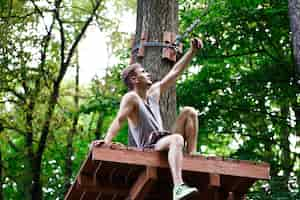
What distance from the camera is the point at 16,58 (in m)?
12.1

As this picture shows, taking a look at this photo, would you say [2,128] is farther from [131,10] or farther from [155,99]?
[155,99]

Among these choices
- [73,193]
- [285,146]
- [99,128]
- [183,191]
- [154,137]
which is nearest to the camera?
[183,191]

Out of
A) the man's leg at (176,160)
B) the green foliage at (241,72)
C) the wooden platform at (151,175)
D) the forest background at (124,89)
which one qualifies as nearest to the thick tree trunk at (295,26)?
the forest background at (124,89)

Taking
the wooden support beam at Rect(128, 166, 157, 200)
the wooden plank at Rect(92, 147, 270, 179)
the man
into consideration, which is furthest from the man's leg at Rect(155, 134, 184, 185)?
the wooden support beam at Rect(128, 166, 157, 200)

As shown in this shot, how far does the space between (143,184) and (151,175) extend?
19 centimetres

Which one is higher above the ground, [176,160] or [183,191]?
[176,160]

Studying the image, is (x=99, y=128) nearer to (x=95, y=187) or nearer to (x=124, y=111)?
(x=95, y=187)

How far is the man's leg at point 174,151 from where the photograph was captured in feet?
15.1

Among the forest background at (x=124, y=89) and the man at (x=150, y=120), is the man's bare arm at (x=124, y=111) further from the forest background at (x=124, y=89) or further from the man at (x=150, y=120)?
the forest background at (x=124, y=89)

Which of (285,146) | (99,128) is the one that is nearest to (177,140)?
(285,146)

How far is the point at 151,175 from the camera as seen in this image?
484cm

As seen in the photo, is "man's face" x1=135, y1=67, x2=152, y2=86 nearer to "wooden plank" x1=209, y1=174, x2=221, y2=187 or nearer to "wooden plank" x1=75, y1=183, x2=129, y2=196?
"wooden plank" x1=75, y1=183, x2=129, y2=196

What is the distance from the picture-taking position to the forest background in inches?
387

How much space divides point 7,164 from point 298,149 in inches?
240
